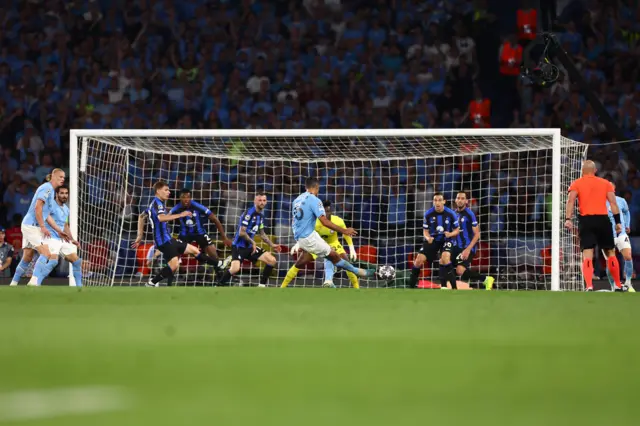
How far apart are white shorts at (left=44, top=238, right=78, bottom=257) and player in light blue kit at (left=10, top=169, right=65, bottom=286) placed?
0.21 ft

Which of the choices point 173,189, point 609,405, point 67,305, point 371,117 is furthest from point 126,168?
point 609,405

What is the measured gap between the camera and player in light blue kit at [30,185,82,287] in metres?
15.2

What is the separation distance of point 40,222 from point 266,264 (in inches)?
180

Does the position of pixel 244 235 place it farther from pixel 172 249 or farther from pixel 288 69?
pixel 288 69

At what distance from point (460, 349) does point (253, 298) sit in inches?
209

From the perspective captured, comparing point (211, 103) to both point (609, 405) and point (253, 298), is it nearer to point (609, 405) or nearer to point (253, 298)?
point (253, 298)

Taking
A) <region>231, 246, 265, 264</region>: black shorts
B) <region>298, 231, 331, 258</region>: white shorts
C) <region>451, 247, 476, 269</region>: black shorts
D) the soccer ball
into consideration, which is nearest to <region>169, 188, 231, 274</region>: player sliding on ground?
<region>231, 246, 265, 264</region>: black shorts

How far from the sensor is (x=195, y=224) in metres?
17.9

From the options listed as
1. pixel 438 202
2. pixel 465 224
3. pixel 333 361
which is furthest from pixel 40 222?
pixel 333 361

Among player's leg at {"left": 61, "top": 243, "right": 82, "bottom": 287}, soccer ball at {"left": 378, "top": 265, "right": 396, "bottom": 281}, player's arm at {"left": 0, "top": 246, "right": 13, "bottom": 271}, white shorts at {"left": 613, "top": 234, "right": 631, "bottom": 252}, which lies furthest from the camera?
Answer: player's arm at {"left": 0, "top": 246, "right": 13, "bottom": 271}

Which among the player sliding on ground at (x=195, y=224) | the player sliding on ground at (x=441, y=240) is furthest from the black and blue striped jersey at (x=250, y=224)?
the player sliding on ground at (x=441, y=240)

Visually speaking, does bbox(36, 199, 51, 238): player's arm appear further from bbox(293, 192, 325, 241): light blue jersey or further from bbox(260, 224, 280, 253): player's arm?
bbox(260, 224, 280, 253): player's arm

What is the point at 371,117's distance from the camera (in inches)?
868

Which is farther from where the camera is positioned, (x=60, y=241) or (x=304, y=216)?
(x=304, y=216)
